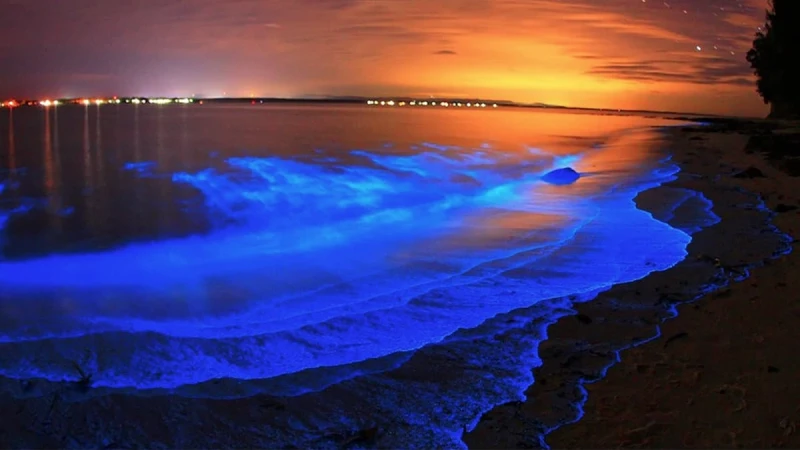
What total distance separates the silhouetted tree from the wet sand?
43.3m

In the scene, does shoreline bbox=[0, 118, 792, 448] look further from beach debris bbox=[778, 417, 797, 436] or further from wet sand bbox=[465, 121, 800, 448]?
beach debris bbox=[778, 417, 797, 436]

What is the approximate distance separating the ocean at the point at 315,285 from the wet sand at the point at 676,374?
254 mm

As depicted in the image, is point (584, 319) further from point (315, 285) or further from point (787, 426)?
point (315, 285)

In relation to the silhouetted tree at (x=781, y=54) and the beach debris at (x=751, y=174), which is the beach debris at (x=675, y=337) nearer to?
the beach debris at (x=751, y=174)

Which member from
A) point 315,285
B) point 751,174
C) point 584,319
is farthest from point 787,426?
point 751,174

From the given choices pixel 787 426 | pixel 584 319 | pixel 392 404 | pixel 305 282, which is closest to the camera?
pixel 787 426

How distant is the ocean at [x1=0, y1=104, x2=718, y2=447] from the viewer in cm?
394

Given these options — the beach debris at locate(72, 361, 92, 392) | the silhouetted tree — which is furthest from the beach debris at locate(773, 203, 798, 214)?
the silhouetted tree

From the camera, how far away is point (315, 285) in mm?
6539

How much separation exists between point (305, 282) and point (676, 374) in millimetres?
4041

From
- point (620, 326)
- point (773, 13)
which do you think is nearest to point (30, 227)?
point (620, 326)

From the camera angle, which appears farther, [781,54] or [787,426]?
[781,54]

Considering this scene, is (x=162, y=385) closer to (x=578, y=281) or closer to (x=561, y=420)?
(x=561, y=420)

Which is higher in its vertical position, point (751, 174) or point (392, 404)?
point (751, 174)
